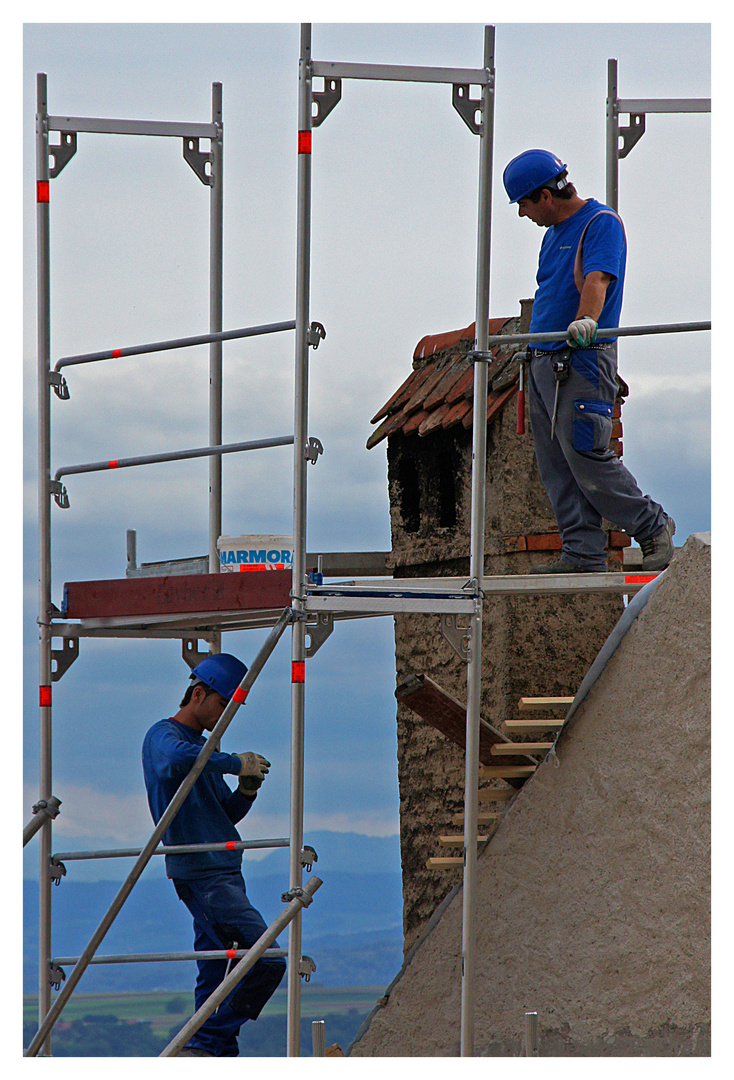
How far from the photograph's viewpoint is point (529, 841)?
7.03 metres

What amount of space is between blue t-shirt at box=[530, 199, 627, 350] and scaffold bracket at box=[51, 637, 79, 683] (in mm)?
2966

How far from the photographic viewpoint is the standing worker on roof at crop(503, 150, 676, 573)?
6934mm

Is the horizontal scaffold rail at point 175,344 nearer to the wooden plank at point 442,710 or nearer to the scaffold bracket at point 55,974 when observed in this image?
the wooden plank at point 442,710

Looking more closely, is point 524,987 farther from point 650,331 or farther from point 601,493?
point 650,331

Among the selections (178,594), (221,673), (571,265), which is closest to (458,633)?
(178,594)

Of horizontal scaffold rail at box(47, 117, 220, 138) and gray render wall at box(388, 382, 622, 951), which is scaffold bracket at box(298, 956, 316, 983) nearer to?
gray render wall at box(388, 382, 622, 951)

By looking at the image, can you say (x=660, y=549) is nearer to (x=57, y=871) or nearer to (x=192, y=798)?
(x=192, y=798)

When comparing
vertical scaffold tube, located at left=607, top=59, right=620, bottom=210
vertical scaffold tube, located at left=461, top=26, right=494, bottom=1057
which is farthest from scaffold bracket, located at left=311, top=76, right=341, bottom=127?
vertical scaffold tube, located at left=607, top=59, right=620, bottom=210

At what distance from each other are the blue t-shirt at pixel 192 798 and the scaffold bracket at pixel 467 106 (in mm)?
3364

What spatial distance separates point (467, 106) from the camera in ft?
20.9

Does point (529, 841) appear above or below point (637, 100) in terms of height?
below

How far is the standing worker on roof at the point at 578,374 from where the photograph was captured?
6.93 m

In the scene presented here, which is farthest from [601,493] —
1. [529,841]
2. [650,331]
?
[529,841]

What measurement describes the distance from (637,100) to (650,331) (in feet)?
8.00
